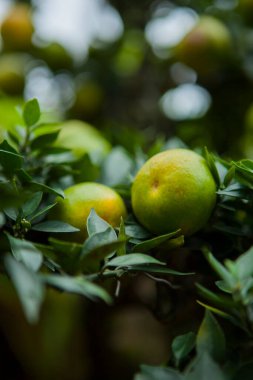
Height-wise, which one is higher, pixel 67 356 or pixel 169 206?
pixel 169 206

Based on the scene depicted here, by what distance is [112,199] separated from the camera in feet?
2.08

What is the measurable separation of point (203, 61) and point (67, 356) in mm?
845

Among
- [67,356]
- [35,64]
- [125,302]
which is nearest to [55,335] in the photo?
[67,356]

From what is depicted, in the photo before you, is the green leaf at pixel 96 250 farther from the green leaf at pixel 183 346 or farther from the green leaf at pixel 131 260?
the green leaf at pixel 183 346

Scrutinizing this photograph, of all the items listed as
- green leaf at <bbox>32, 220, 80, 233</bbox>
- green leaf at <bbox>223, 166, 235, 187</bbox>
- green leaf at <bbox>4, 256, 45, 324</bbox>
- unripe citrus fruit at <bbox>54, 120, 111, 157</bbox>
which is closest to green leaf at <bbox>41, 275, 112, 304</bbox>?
green leaf at <bbox>4, 256, 45, 324</bbox>

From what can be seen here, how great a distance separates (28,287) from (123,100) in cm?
115

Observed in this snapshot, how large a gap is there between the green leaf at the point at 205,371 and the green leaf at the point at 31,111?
1.39 feet

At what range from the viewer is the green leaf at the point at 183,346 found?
52 cm

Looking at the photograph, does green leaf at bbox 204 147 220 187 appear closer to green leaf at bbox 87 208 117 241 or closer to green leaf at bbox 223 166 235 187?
green leaf at bbox 223 166 235 187

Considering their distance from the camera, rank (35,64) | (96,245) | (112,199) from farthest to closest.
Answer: (35,64), (112,199), (96,245)

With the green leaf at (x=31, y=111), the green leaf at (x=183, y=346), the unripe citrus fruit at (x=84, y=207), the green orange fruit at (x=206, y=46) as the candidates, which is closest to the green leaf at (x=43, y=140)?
the green leaf at (x=31, y=111)

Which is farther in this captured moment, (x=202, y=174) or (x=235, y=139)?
(x=235, y=139)

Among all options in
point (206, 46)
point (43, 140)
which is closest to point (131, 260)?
point (43, 140)

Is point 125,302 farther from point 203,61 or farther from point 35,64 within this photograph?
point 35,64
